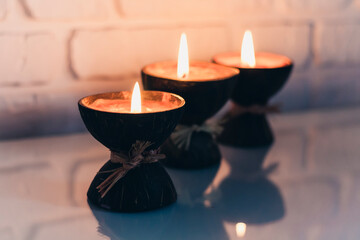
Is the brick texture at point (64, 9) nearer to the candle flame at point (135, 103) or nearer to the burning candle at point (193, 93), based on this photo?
the burning candle at point (193, 93)

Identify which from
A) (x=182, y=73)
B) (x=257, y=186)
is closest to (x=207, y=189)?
(x=257, y=186)

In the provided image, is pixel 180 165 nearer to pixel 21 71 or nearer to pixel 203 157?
pixel 203 157

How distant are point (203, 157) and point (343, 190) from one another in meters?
0.20

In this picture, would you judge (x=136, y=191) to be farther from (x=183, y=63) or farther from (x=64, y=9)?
(x=64, y=9)

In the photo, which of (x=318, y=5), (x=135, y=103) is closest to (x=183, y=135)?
(x=135, y=103)

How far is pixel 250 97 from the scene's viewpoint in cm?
85

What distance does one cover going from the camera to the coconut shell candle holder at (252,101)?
820 mm

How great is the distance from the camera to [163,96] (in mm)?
680

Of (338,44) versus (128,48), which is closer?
(128,48)

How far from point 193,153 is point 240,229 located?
0.64ft

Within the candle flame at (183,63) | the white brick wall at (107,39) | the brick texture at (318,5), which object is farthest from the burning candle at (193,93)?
the brick texture at (318,5)

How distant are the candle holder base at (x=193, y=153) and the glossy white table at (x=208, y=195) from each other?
0.01m

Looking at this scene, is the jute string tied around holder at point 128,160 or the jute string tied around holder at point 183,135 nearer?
the jute string tied around holder at point 128,160

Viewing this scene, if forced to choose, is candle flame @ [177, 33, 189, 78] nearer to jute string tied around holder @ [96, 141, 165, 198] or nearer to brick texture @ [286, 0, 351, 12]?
jute string tied around holder @ [96, 141, 165, 198]
